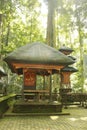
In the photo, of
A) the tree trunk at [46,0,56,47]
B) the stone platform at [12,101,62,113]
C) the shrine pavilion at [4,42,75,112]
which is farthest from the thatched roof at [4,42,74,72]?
the tree trunk at [46,0,56,47]

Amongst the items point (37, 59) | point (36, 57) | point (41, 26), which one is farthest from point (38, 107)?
point (41, 26)

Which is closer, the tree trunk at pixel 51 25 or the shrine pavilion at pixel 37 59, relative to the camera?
the shrine pavilion at pixel 37 59

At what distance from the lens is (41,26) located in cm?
3966

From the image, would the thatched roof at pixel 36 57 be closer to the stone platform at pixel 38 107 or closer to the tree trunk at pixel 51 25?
the stone platform at pixel 38 107

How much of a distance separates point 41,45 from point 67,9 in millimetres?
16256

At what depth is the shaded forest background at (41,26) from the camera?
2380cm

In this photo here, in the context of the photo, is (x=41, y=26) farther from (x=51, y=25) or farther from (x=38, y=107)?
(x=38, y=107)

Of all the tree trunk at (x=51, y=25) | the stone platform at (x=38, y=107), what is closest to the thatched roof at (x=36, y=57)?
the stone platform at (x=38, y=107)

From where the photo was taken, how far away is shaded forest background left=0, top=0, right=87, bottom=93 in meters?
23.8

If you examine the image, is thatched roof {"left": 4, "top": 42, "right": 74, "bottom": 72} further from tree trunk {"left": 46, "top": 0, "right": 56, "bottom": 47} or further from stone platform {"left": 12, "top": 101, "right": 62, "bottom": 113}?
tree trunk {"left": 46, "top": 0, "right": 56, "bottom": 47}

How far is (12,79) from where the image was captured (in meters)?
37.4

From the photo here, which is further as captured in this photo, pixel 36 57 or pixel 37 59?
pixel 36 57

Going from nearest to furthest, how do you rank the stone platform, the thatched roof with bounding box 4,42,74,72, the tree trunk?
the thatched roof with bounding box 4,42,74,72 < the stone platform < the tree trunk

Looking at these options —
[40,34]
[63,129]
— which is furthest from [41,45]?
[40,34]
